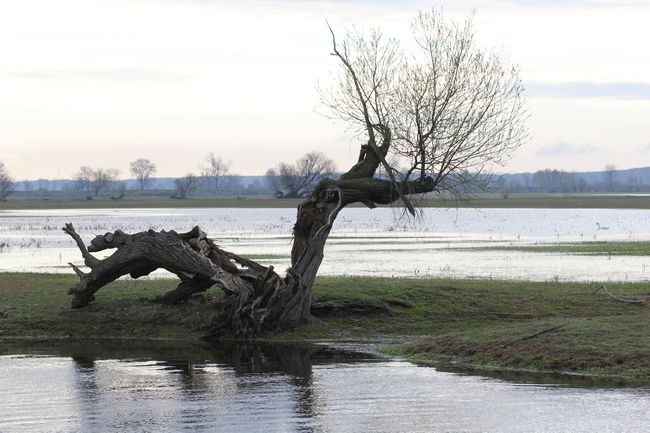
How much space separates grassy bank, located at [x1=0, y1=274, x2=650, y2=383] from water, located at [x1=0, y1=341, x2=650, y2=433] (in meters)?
1.41

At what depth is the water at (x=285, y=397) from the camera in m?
15.0

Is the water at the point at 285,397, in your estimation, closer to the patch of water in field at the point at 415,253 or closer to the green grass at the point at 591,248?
the patch of water in field at the point at 415,253

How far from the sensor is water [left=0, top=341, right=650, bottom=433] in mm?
14984

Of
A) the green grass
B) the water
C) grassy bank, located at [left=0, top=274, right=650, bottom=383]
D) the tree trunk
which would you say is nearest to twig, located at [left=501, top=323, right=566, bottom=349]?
grassy bank, located at [left=0, top=274, right=650, bottom=383]

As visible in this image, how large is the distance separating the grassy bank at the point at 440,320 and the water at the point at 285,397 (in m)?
1.41

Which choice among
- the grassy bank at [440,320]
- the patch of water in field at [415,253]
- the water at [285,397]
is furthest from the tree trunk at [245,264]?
the water at [285,397]

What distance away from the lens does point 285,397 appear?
1716cm

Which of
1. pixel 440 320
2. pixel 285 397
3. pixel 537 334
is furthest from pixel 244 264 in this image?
pixel 285 397

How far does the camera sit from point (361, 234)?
71.8 metres

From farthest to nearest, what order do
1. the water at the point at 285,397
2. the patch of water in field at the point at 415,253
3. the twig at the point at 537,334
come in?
the patch of water in field at the point at 415,253
the twig at the point at 537,334
the water at the point at 285,397

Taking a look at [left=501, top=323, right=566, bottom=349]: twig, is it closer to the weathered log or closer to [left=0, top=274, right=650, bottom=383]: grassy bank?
[left=0, top=274, right=650, bottom=383]: grassy bank

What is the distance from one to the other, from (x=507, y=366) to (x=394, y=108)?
877cm

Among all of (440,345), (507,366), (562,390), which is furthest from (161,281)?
(562,390)

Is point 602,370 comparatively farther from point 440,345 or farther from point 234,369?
point 234,369
